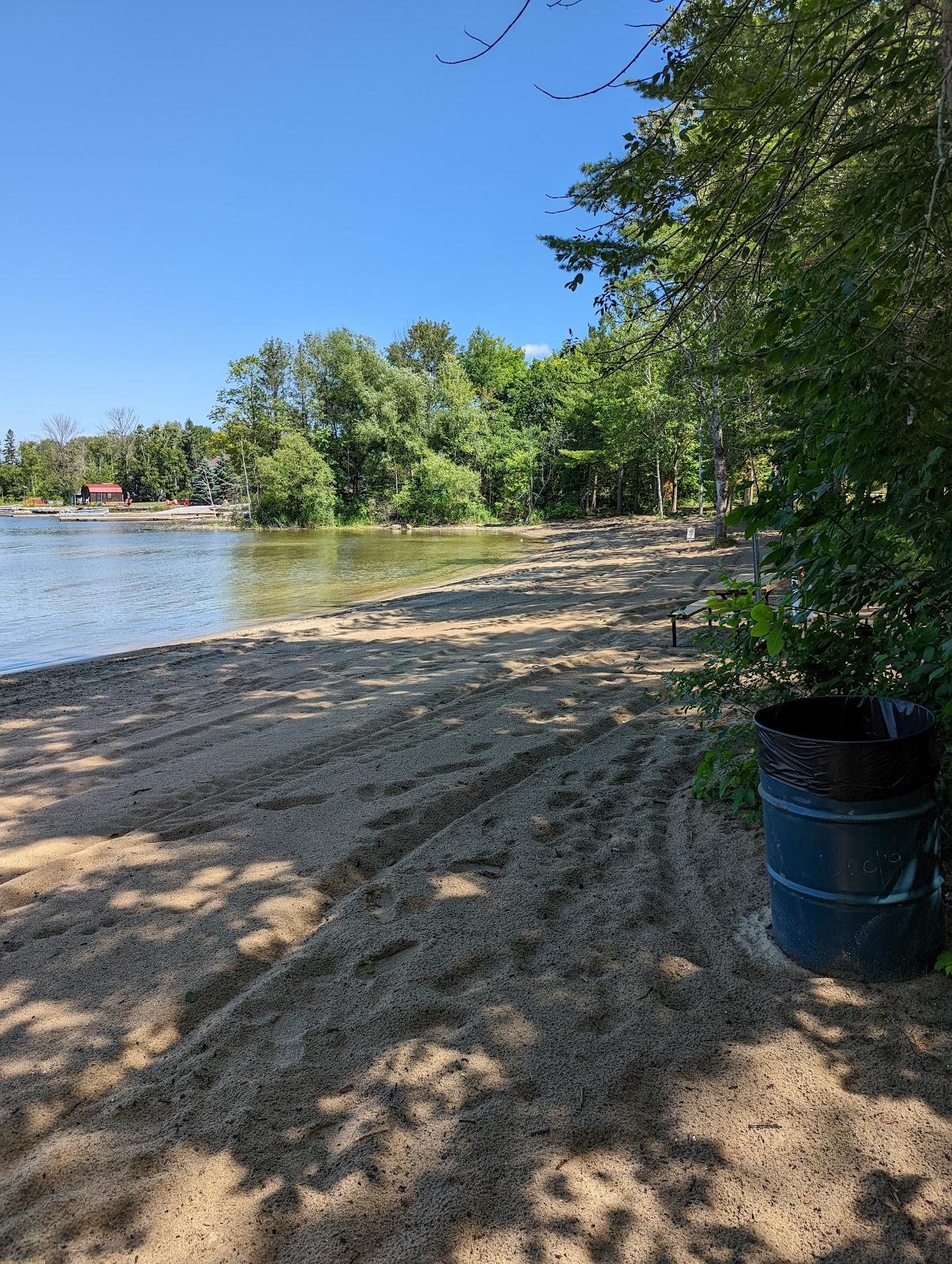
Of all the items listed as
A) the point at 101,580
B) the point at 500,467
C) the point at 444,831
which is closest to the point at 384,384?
the point at 500,467

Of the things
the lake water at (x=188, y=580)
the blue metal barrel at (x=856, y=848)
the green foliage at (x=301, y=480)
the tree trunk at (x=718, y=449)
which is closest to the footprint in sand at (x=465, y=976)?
the blue metal barrel at (x=856, y=848)

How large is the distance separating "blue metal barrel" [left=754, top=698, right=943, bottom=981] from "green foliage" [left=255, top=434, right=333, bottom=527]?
54794mm

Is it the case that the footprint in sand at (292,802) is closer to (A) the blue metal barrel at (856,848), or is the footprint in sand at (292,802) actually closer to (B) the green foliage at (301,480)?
(A) the blue metal barrel at (856,848)

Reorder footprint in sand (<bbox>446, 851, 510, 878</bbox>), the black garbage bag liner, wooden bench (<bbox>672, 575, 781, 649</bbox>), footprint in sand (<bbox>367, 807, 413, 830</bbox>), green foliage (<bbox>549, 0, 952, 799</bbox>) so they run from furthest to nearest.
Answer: footprint in sand (<bbox>367, 807, 413, 830</bbox>) < footprint in sand (<bbox>446, 851, 510, 878</bbox>) < wooden bench (<bbox>672, 575, 781, 649</bbox>) < green foliage (<bbox>549, 0, 952, 799</bbox>) < the black garbage bag liner

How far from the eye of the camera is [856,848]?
252 cm

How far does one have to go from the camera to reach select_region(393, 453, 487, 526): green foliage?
163 ft

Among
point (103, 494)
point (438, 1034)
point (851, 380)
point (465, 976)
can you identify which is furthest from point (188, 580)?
point (103, 494)

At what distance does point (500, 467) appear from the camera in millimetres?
50969

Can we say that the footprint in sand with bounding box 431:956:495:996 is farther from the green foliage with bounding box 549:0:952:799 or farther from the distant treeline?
the distant treeline

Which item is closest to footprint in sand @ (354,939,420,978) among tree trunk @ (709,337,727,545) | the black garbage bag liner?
the black garbage bag liner

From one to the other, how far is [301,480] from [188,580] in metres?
32.5

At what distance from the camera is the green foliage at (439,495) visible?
49.5 metres

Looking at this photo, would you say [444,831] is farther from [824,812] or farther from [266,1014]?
[824,812]

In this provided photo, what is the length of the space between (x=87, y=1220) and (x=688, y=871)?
2.59 metres
